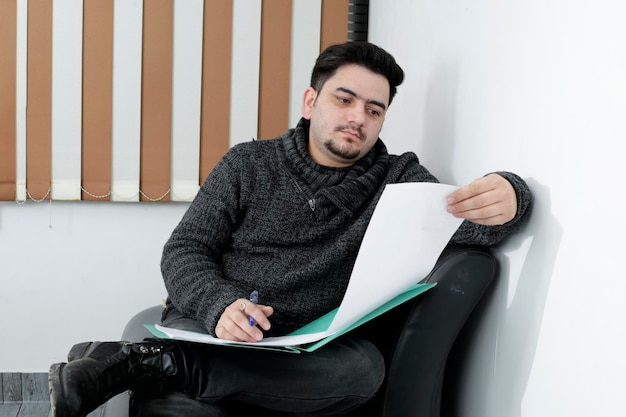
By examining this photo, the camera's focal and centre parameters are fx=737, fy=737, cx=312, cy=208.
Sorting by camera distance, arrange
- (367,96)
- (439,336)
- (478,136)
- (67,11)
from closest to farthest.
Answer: (439,336) < (478,136) < (367,96) < (67,11)

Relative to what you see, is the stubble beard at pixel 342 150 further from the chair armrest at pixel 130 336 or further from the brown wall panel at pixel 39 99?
the brown wall panel at pixel 39 99

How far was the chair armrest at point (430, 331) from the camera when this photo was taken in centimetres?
146

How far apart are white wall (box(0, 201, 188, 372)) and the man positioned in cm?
104

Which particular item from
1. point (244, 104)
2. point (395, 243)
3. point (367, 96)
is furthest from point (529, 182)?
point (244, 104)

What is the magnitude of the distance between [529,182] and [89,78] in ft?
6.28

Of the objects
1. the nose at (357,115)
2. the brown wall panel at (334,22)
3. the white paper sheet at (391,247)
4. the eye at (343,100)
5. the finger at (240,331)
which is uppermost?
the brown wall panel at (334,22)

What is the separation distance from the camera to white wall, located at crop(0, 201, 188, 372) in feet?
9.21

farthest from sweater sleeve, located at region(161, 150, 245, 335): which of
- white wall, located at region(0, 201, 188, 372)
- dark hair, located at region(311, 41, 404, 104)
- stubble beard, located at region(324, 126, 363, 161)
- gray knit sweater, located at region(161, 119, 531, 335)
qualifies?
white wall, located at region(0, 201, 188, 372)

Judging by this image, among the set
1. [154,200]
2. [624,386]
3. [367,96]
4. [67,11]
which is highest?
[67,11]

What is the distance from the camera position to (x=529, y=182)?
4.42 ft

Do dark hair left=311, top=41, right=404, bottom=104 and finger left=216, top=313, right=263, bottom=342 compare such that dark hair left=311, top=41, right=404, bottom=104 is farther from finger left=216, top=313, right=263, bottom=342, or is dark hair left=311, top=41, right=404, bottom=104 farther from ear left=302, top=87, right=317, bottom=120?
finger left=216, top=313, right=263, bottom=342

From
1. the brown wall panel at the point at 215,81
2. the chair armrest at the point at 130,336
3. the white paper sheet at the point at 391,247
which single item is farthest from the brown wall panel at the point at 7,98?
the white paper sheet at the point at 391,247

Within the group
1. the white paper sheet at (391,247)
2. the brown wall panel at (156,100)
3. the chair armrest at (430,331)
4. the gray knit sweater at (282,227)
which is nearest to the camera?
the white paper sheet at (391,247)

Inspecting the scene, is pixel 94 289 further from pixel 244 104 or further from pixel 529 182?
pixel 529 182
